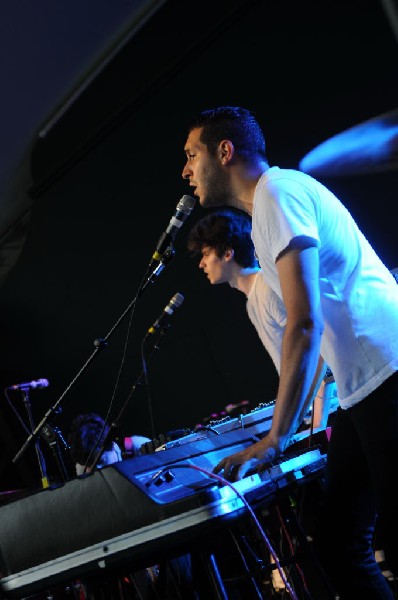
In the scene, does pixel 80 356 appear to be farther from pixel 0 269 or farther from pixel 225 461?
pixel 225 461

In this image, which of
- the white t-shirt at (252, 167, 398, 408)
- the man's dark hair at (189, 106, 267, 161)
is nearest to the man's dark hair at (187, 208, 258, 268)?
the man's dark hair at (189, 106, 267, 161)

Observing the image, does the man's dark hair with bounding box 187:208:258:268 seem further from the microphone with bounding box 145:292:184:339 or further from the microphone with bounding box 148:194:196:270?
the microphone with bounding box 148:194:196:270

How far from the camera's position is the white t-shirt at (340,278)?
5.33 feet

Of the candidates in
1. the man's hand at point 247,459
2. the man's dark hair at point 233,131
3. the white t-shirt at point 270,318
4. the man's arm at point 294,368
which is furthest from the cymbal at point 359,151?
the man's hand at point 247,459

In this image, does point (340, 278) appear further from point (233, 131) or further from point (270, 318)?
point (270, 318)

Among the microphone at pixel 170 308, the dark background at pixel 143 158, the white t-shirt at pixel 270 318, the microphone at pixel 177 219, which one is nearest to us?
the microphone at pixel 177 219

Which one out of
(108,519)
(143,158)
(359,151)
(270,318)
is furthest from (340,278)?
(143,158)

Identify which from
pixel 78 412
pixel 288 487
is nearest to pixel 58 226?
pixel 78 412

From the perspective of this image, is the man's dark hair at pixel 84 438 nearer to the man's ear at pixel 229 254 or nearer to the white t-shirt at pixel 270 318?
the man's ear at pixel 229 254

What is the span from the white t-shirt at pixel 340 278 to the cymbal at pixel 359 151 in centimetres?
166

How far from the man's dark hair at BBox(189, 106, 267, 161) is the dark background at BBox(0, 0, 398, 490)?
196 cm

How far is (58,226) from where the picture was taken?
19.0ft

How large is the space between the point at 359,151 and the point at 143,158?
202cm

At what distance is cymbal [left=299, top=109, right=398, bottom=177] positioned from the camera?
3400 millimetres
